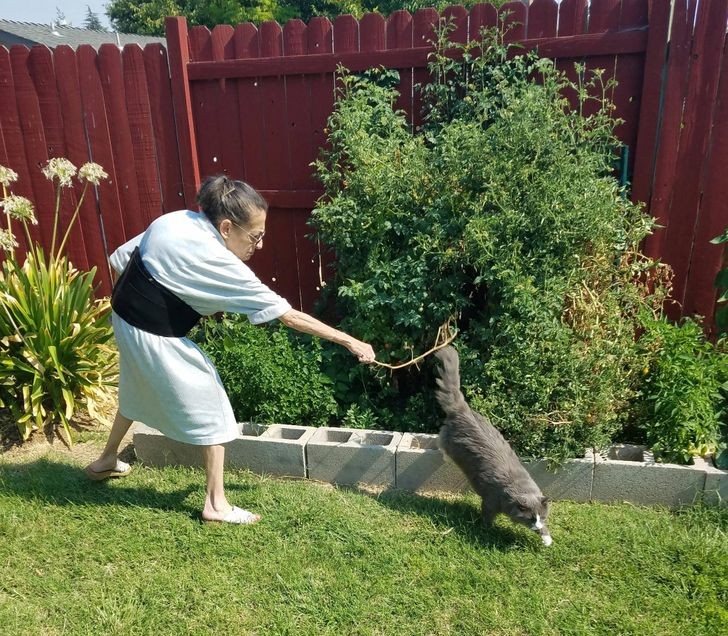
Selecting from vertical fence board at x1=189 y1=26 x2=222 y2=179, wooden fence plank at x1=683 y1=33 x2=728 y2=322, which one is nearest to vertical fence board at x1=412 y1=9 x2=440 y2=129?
vertical fence board at x1=189 y1=26 x2=222 y2=179

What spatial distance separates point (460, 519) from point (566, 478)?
68 centimetres

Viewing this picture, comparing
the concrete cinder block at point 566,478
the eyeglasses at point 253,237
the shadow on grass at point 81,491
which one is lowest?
the shadow on grass at point 81,491

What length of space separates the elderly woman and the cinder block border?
0.48m

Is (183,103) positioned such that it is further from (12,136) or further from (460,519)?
(460,519)

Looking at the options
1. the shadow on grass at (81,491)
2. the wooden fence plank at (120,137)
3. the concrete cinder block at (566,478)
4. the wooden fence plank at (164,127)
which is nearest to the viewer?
the concrete cinder block at (566,478)

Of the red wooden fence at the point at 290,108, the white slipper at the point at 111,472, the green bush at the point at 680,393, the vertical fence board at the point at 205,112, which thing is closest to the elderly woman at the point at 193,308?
the white slipper at the point at 111,472

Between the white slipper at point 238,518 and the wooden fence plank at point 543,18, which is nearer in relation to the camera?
the white slipper at point 238,518

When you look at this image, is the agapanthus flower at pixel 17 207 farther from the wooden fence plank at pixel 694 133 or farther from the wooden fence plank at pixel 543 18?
the wooden fence plank at pixel 694 133

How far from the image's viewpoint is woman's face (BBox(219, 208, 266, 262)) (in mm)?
2957

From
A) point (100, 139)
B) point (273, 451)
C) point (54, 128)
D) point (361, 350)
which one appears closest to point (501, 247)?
point (361, 350)

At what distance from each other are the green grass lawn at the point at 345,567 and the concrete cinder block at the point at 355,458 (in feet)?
0.40

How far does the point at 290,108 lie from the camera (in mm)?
4695

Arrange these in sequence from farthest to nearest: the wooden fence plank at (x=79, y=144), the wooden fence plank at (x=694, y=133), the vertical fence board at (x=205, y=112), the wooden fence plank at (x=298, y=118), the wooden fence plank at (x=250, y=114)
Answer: the wooden fence plank at (x=79, y=144) < the vertical fence board at (x=205, y=112) < the wooden fence plank at (x=250, y=114) < the wooden fence plank at (x=298, y=118) < the wooden fence plank at (x=694, y=133)

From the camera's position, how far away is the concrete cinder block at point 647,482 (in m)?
3.23
